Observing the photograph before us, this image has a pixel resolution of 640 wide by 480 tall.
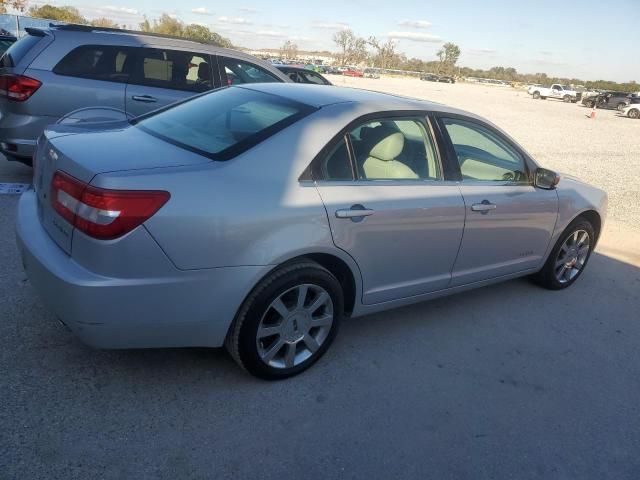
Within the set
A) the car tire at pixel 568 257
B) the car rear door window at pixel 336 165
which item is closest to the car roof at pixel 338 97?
the car rear door window at pixel 336 165

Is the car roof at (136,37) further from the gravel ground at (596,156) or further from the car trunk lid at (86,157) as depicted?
the gravel ground at (596,156)

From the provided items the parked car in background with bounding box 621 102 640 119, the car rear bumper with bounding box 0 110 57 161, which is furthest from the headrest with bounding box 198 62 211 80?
the parked car in background with bounding box 621 102 640 119

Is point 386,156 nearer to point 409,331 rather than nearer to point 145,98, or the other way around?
point 409,331

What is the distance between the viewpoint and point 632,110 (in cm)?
3481

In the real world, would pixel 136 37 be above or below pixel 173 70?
→ above

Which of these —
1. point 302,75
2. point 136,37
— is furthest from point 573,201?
point 302,75

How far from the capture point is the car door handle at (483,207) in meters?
3.62

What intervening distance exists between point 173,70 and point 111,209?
4515 mm

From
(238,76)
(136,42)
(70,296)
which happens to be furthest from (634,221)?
(70,296)

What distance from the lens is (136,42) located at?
604 centimetres

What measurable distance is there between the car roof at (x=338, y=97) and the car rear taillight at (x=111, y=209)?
1.24 metres

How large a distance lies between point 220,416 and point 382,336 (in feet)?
4.51

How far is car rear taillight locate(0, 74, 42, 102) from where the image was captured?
546 centimetres

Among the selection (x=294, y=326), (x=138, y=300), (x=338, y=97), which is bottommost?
(x=294, y=326)
